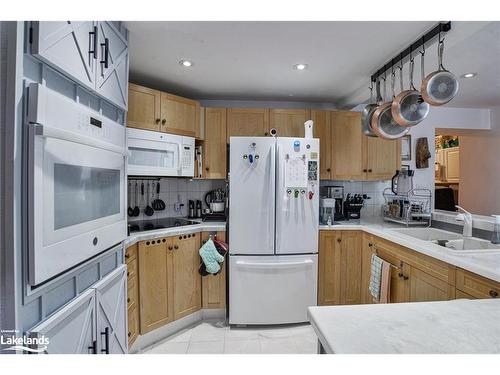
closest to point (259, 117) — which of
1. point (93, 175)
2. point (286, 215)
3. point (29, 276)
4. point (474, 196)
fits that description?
point (286, 215)

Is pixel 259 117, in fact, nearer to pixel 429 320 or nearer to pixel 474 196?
pixel 429 320

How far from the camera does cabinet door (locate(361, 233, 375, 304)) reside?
2.37m

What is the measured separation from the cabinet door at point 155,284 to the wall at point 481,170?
169 inches

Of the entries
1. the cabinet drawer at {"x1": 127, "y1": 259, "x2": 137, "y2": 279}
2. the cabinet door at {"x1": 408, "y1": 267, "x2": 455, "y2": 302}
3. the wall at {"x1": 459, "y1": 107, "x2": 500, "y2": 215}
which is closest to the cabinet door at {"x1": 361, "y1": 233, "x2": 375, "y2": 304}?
the cabinet door at {"x1": 408, "y1": 267, "x2": 455, "y2": 302}

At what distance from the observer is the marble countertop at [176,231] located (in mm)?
1897

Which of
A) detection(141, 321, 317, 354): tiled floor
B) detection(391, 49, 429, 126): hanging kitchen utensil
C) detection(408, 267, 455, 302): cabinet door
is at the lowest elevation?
detection(141, 321, 317, 354): tiled floor

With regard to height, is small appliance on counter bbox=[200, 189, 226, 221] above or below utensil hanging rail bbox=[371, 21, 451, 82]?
below

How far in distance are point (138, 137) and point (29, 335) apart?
162 cm

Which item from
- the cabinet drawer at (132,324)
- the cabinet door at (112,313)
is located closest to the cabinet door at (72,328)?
the cabinet door at (112,313)

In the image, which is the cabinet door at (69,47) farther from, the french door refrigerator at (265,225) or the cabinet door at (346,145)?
the cabinet door at (346,145)

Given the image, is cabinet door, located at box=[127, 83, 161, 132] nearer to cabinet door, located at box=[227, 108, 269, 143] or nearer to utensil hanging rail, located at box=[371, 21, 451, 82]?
cabinet door, located at box=[227, 108, 269, 143]

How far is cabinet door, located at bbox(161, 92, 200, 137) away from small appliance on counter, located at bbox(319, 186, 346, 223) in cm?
149

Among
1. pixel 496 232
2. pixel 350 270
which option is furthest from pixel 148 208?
pixel 496 232

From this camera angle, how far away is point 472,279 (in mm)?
1313
